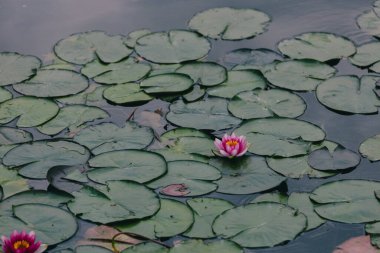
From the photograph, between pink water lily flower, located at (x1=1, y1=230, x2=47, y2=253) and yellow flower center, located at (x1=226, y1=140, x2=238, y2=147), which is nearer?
pink water lily flower, located at (x1=1, y1=230, x2=47, y2=253)

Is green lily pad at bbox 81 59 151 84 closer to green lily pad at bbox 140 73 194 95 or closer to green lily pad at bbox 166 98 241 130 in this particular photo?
green lily pad at bbox 140 73 194 95

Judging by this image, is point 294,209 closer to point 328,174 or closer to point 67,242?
point 328,174

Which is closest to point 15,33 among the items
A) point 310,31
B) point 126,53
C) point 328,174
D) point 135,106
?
point 126,53

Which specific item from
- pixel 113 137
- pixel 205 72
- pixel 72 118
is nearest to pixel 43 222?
pixel 113 137

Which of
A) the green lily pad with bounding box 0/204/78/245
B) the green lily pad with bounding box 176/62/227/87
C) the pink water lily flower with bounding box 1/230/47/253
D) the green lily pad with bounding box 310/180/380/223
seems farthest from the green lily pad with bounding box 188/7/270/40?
the pink water lily flower with bounding box 1/230/47/253

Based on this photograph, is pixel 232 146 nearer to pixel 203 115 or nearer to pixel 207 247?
pixel 203 115

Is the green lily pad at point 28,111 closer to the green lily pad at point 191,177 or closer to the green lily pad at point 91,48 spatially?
the green lily pad at point 91,48

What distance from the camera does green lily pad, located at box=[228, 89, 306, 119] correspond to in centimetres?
416

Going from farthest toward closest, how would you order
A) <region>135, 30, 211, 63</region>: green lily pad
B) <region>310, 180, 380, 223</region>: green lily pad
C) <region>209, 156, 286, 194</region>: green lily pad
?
1. <region>135, 30, 211, 63</region>: green lily pad
2. <region>209, 156, 286, 194</region>: green lily pad
3. <region>310, 180, 380, 223</region>: green lily pad

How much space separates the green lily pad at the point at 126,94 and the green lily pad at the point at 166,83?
4 centimetres

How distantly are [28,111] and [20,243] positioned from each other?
128 centimetres

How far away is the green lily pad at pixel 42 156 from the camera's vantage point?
382 cm

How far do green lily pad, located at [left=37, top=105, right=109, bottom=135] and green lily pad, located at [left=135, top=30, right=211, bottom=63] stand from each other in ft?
2.14

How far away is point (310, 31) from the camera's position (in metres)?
5.00
